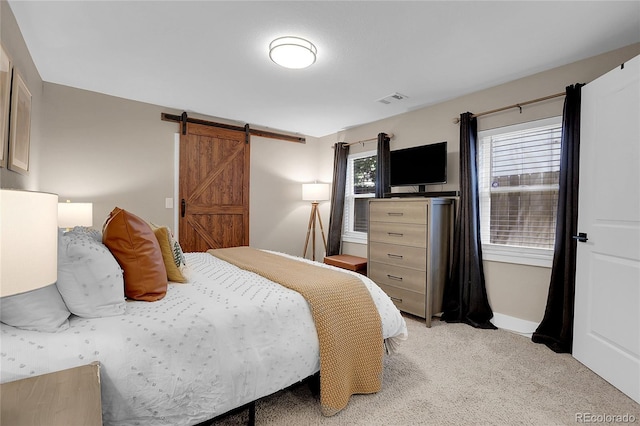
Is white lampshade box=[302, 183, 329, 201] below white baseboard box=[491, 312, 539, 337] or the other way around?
the other way around

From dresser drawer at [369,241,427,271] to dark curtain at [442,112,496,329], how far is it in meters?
0.42

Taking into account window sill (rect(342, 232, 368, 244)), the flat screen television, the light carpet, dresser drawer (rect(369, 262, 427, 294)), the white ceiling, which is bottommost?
the light carpet

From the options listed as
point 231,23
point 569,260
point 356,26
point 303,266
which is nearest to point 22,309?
point 303,266

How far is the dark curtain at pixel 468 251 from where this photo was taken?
3039 mm

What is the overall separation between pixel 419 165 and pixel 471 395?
94.4 inches

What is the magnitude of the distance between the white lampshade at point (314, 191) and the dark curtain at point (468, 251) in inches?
84.5

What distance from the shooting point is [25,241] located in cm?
73

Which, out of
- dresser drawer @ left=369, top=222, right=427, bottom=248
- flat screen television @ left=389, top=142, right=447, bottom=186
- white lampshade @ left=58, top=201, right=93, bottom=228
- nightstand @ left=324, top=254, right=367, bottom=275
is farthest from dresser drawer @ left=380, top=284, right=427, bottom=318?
white lampshade @ left=58, top=201, right=93, bottom=228

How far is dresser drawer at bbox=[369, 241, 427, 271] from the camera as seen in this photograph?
10.2 feet

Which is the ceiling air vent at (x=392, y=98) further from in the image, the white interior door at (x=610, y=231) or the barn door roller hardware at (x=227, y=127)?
the barn door roller hardware at (x=227, y=127)

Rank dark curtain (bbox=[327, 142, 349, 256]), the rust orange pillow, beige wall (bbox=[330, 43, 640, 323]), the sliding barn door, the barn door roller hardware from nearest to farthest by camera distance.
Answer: the rust orange pillow
beige wall (bbox=[330, 43, 640, 323])
the barn door roller hardware
the sliding barn door
dark curtain (bbox=[327, 142, 349, 256])

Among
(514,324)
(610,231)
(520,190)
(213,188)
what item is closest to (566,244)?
(610,231)

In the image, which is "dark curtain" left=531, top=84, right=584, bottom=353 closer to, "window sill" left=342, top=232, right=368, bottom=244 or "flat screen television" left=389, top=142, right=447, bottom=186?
"flat screen television" left=389, top=142, right=447, bottom=186

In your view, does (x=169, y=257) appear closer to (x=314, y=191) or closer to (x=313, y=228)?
(x=314, y=191)
